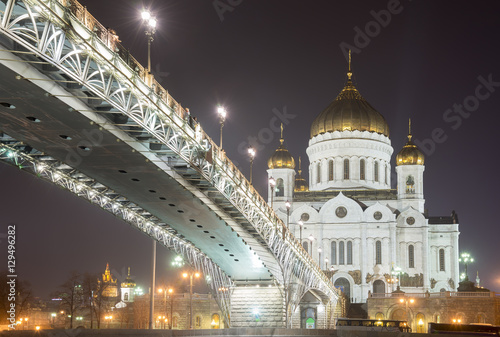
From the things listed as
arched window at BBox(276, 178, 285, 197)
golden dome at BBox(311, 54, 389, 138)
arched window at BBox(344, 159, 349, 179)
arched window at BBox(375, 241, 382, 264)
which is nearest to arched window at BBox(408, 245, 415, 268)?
arched window at BBox(375, 241, 382, 264)

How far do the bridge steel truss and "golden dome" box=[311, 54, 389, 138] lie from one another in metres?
52.3

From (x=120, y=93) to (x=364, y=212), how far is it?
7221 cm

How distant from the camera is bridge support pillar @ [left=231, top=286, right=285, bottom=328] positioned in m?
58.4

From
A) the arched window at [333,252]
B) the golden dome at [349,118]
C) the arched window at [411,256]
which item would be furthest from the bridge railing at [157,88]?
the golden dome at [349,118]

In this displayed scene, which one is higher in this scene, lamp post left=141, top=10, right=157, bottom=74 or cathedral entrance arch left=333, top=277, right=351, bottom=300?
lamp post left=141, top=10, right=157, bottom=74

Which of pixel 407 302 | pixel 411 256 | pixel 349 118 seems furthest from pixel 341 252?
pixel 349 118

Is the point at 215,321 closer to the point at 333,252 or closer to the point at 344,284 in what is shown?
the point at 344,284

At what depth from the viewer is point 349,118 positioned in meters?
102

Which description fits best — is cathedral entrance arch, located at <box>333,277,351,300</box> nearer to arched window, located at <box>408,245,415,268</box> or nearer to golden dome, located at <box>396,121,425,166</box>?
arched window, located at <box>408,245,415,268</box>

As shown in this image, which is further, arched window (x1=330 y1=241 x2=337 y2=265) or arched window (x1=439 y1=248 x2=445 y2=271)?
arched window (x1=439 y1=248 x2=445 y2=271)

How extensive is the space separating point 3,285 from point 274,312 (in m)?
24.6

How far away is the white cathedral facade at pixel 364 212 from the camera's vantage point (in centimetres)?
9331

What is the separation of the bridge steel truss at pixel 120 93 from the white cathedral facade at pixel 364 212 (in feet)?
143

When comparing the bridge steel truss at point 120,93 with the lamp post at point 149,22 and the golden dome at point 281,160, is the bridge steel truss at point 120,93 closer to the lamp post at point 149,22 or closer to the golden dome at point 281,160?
the lamp post at point 149,22
